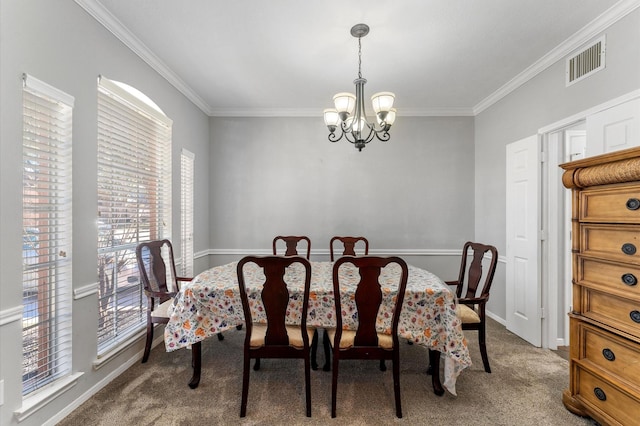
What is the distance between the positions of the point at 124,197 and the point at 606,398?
138 inches

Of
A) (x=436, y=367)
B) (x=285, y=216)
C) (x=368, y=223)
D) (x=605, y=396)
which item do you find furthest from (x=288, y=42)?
(x=605, y=396)

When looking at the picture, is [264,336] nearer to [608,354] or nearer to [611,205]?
[608,354]

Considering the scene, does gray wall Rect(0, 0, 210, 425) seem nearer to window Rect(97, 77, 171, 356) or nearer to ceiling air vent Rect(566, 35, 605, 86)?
window Rect(97, 77, 171, 356)

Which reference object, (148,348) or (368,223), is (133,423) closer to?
(148,348)

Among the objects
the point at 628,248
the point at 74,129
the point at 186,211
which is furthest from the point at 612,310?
the point at 186,211

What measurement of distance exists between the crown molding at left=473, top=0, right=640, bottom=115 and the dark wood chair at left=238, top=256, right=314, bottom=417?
9.14 feet

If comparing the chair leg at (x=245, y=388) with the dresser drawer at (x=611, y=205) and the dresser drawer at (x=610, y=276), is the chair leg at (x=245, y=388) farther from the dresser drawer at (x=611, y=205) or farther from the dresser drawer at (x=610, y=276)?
the dresser drawer at (x=611, y=205)

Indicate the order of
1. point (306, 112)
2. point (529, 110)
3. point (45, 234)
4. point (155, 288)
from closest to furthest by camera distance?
point (45, 234) → point (155, 288) → point (529, 110) → point (306, 112)

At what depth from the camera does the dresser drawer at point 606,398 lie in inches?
57.4

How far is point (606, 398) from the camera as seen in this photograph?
1588 mm

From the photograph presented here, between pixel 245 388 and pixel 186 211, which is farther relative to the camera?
pixel 186 211

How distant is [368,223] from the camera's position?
4020 millimetres

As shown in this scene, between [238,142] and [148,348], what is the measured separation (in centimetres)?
269

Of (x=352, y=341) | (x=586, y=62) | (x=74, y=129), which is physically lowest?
(x=352, y=341)
